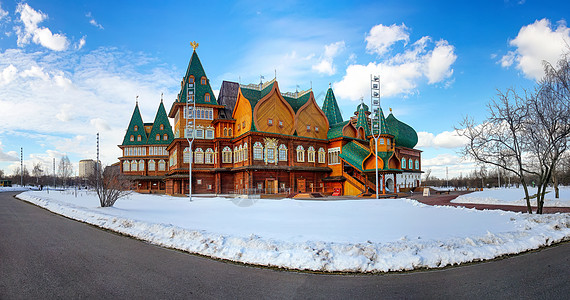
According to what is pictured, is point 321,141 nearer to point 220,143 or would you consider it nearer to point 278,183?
point 278,183

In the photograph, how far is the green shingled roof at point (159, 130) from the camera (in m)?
55.1

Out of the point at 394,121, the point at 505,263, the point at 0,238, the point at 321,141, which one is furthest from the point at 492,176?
the point at 0,238

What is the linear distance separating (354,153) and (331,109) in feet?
37.5

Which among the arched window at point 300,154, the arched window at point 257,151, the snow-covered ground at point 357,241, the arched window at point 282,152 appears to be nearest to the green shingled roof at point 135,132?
the arched window at point 257,151

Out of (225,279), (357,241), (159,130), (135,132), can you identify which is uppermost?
(159,130)

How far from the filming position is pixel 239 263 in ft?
23.7

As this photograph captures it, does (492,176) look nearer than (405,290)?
No

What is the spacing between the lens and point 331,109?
47.1 meters

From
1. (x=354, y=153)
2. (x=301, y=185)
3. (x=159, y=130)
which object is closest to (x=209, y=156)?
(x=301, y=185)

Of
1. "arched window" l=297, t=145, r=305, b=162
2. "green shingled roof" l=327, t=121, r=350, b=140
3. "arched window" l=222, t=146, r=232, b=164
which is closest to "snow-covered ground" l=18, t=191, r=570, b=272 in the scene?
"arched window" l=297, t=145, r=305, b=162

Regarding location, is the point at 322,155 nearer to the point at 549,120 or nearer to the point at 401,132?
the point at 401,132

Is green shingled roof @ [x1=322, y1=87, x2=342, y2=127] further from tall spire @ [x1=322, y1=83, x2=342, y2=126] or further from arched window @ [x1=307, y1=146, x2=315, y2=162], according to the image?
arched window @ [x1=307, y1=146, x2=315, y2=162]

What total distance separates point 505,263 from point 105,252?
9.12m

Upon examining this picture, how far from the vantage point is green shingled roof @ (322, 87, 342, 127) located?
46438 mm
